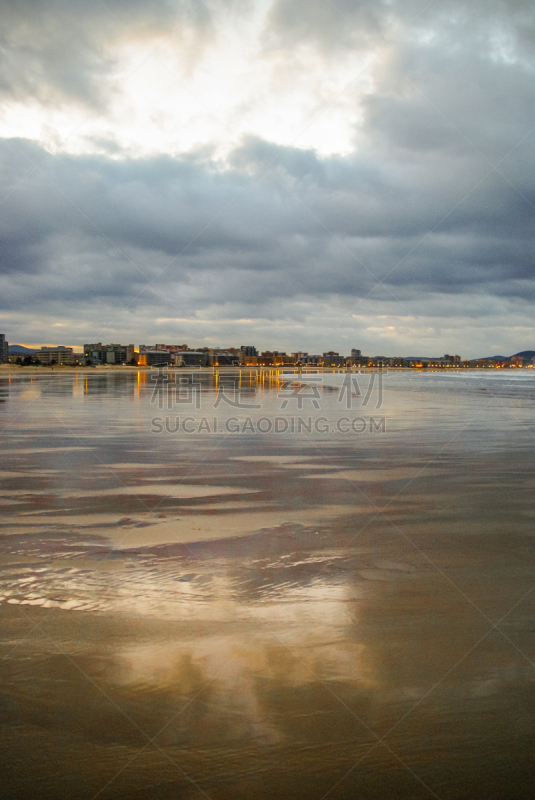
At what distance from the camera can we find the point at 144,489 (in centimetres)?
902

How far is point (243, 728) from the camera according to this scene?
10.2ft

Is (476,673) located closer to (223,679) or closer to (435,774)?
(435,774)

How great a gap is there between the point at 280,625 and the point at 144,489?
5266 mm

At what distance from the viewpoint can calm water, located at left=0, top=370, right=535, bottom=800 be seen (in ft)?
9.44

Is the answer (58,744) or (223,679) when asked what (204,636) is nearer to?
(223,679)

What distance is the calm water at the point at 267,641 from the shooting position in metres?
2.88

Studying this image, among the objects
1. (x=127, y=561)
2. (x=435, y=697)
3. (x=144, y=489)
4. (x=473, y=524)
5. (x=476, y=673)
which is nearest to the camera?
(x=435, y=697)

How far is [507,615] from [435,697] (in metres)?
1.34

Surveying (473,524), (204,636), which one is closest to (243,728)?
(204,636)

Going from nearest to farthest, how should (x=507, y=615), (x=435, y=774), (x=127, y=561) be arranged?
1. (x=435, y=774)
2. (x=507, y=615)
3. (x=127, y=561)

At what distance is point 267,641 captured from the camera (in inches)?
156

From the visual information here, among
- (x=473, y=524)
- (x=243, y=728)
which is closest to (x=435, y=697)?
(x=243, y=728)

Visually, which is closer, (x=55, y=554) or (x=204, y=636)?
(x=204, y=636)

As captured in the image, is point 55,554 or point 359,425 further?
point 359,425
